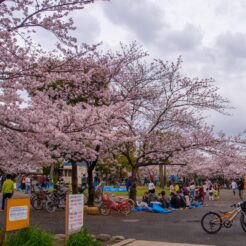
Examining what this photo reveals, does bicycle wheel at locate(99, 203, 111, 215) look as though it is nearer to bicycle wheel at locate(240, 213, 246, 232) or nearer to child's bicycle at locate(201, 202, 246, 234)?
child's bicycle at locate(201, 202, 246, 234)

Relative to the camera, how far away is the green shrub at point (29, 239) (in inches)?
302

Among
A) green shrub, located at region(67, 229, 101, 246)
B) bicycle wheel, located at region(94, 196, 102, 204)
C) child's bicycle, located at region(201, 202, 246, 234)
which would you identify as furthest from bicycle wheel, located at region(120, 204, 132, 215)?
green shrub, located at region(67, 229, 101, 246)

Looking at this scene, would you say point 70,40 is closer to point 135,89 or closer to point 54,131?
point 54,131

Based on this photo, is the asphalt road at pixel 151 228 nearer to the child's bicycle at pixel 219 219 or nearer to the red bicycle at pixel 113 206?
the child's bicycle at pixel 219 219

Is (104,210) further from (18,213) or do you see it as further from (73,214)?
(18,213)

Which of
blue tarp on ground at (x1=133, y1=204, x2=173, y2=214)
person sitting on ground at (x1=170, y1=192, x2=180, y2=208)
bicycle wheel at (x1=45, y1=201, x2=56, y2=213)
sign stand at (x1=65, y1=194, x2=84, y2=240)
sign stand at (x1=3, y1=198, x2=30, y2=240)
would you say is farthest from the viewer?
person sitting on ground at (x1=170, y1=192, x2=180, y2=208)

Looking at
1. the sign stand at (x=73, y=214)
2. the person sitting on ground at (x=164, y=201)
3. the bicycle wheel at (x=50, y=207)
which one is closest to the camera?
the sign stand at (x=73, y=214)

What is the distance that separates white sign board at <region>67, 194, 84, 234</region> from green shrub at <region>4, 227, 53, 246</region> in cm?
78

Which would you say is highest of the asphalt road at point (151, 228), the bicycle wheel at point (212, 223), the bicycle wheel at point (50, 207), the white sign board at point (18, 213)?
the white sign board at point (18, 213)

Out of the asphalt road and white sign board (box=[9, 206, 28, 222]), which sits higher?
white sign board (box=[9, 206, 28, 222])

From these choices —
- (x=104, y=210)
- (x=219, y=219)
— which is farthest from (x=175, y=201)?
(x=219, y=219)

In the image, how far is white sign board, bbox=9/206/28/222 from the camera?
8102 millimetres

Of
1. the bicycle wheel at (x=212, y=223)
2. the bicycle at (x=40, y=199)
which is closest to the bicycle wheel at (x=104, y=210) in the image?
the bicycle at (x=40, y=199)

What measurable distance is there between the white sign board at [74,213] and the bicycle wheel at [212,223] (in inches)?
180
